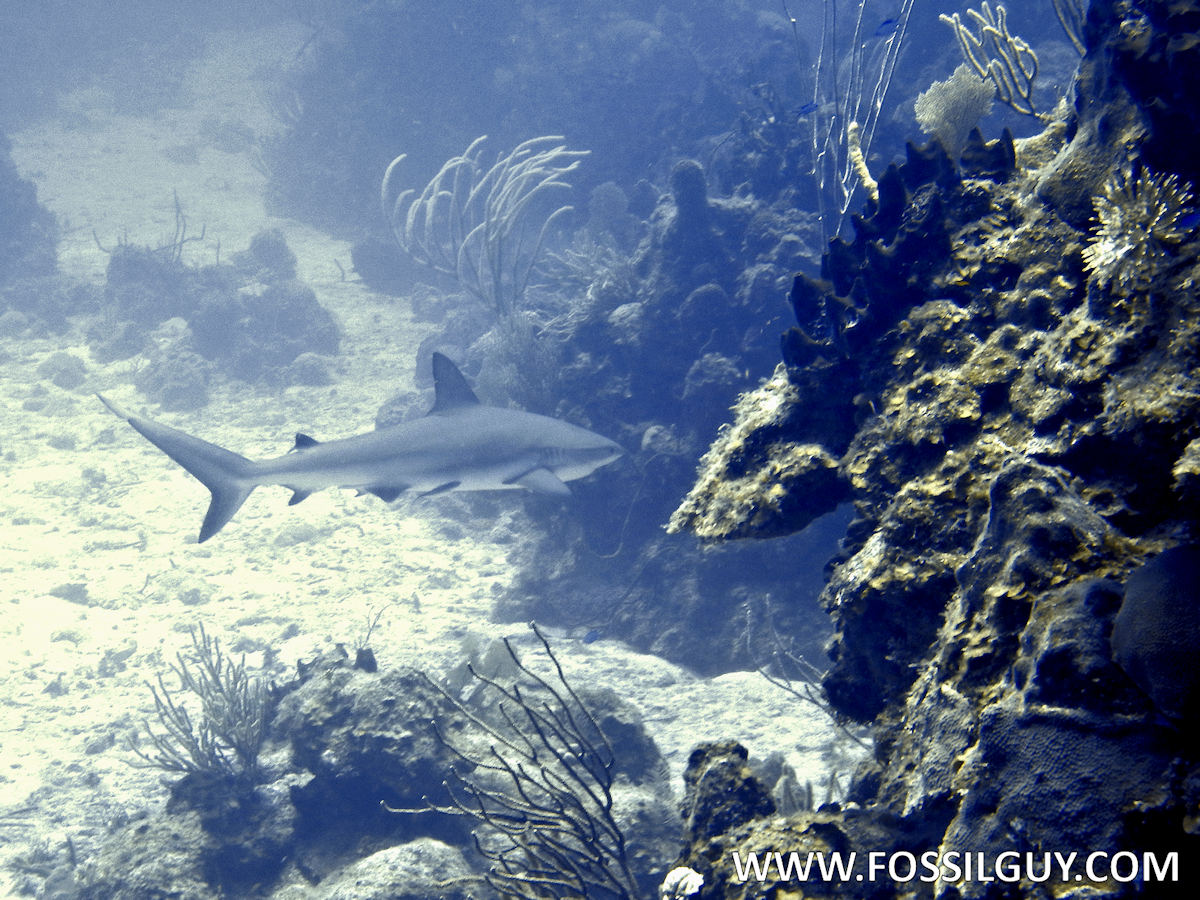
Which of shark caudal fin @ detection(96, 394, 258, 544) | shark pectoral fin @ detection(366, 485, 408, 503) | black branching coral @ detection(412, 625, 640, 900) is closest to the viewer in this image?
black branching coral @ detection(412, 625, 640, 900)

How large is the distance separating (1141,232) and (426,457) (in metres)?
4.95

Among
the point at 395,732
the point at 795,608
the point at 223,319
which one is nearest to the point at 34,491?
the point at 223,319

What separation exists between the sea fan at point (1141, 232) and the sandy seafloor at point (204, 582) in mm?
3828

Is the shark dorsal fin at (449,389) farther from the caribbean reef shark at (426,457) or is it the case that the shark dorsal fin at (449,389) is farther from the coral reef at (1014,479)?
the coral reef at (1014,479)

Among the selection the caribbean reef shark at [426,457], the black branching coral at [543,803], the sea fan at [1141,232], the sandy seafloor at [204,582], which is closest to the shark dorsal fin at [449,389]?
the caribbean reef shark at [426,457]

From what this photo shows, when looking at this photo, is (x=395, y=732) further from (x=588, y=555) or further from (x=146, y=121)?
(x=146, y=121)

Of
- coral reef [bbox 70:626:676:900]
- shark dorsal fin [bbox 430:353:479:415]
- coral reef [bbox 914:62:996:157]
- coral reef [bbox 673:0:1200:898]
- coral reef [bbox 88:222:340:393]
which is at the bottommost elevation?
coral reef [bbox 70:626:676:900]

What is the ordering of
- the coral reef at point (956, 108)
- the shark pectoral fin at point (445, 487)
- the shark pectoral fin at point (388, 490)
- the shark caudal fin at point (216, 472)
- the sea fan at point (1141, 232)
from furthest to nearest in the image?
the shark pectoral fin at point (445, 487) < the shark pectoral fin at point (388, 490) < the shark caudal fin at point (216, 472) < the coral reef at point (956, 108) < the sea fan at point (1141, 232)

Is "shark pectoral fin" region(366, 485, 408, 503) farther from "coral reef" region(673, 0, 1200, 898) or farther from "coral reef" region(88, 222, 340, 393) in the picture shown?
"coral reef" region(88, 222, 340, 393)

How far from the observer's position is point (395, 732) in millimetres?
4312

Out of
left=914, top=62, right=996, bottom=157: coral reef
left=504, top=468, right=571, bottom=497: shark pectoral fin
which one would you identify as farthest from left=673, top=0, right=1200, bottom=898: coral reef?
left=504, top=468, right=571, bottom=497: shark pectoral fin

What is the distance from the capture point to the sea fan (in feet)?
6.12

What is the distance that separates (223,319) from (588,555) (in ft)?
39.4

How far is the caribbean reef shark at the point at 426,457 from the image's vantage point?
523 cm
